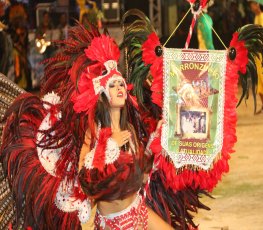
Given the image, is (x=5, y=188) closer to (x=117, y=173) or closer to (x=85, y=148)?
(x=85, y=148)

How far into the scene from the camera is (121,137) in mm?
4559

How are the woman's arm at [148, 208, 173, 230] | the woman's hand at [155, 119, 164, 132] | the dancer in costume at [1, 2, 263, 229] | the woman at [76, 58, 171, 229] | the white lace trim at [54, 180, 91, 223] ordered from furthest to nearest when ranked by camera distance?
1. the woman's hand at [155, 119, 164, 132]
2. the white lace trim at [54, 180, 91, 223]
3. the woman's arm at [148, 208, 173, 230]
4. the dancer in costume at [1, 2, 263, 229]
5. the woman at [76, 58, 171, 229]

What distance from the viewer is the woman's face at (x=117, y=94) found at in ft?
15.1

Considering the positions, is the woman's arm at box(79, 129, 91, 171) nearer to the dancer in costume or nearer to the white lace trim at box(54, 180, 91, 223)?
the dancer in costume

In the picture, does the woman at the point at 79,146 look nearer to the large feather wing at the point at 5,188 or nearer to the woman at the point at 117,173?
the woman at the point at 117,173

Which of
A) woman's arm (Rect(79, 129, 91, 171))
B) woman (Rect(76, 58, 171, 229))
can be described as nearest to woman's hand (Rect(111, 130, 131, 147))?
woman (Rect(76, 58, 171, 229))

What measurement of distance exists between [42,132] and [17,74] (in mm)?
9471

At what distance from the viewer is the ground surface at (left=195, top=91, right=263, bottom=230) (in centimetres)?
648

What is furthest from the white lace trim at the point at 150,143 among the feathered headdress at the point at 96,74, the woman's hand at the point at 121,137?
the feathered headdress at the point at 96,74

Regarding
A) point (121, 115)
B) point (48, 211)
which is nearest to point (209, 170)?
point (121, 115)

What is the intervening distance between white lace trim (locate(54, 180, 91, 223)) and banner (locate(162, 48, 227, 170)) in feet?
1.95

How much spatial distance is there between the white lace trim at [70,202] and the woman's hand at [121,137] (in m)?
0.47

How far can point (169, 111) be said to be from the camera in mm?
4871

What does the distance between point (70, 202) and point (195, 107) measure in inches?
36.9
